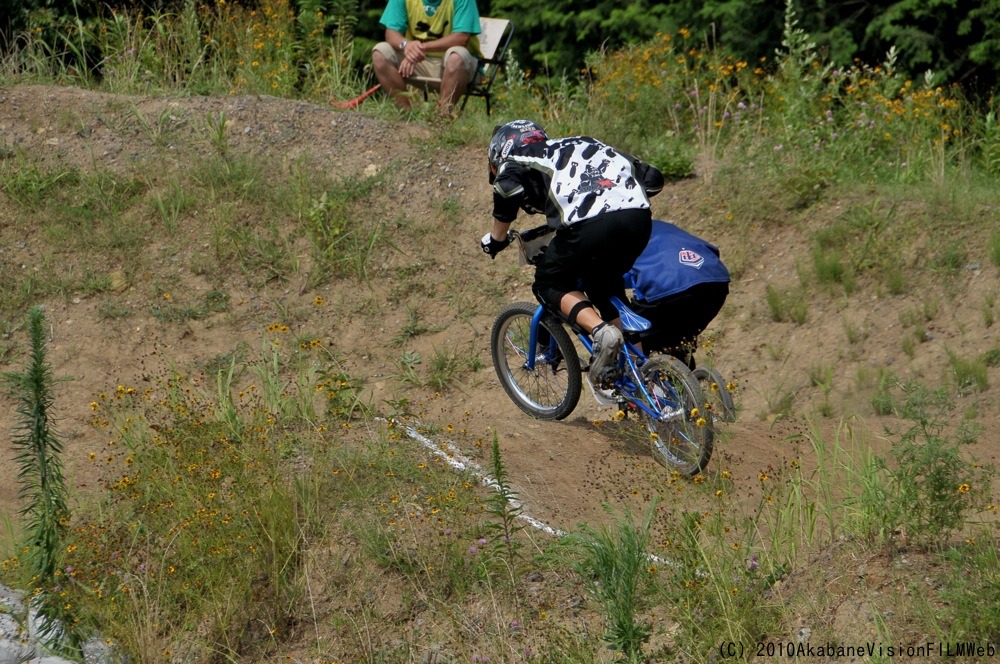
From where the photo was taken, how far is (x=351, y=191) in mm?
9031

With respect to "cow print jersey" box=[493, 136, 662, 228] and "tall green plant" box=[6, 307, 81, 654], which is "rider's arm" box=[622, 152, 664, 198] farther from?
"tall green plant" box=[6, 307, 81, 654]

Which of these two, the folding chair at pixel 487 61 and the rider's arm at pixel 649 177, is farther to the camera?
the folding chair at pixel 487 61

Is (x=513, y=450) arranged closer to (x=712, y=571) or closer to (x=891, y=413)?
(x=712, y=571)

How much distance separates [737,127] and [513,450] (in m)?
4.71

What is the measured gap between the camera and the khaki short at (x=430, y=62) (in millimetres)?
9445

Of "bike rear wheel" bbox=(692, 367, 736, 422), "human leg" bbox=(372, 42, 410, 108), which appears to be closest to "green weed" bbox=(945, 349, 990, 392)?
"bike rear wheel" bbox=(692, 367, 736, 422)

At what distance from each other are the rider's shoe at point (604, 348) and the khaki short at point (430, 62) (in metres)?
4.53

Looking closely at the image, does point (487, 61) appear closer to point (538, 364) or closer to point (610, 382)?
point (538, 364)

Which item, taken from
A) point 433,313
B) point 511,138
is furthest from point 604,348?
point 433,313

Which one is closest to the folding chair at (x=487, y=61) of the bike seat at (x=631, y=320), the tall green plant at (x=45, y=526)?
the bike seat at (x=631, y=320)

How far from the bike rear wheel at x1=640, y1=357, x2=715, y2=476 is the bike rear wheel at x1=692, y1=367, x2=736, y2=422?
6.2 inches

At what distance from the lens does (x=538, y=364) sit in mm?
6480

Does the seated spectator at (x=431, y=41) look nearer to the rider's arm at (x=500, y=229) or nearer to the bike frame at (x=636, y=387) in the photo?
the rider's arm at (x=500, y=229)

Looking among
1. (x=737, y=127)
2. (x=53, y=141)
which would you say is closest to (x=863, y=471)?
(x=737, y=127)
